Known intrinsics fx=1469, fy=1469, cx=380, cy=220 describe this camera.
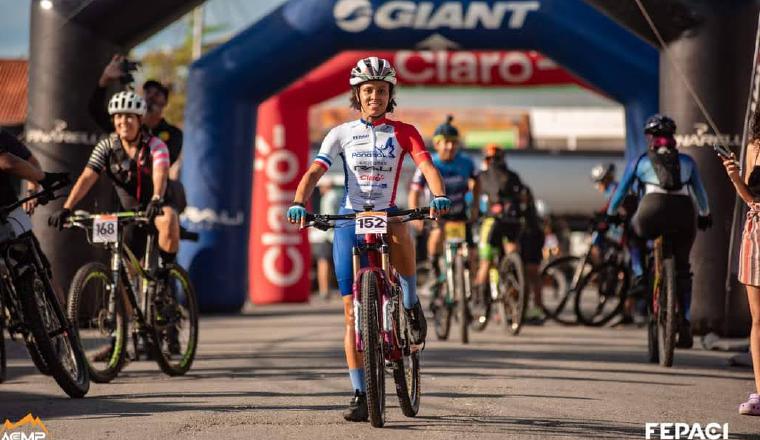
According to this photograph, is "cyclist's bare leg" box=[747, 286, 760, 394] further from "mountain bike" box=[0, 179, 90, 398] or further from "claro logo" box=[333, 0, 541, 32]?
"claro logo" box=[333, 0, 541, 32]

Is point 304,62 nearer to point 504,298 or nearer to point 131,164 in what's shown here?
point 504,298

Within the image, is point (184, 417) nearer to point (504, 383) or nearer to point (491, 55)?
point (504, 383)

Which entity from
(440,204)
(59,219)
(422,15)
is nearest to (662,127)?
(440,204)

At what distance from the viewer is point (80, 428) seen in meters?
7.19

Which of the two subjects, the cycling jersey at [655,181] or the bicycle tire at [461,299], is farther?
the bicycle tire at [461,299]

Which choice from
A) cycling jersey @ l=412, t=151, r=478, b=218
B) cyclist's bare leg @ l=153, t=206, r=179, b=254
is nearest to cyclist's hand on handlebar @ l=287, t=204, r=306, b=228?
cyclist's bare leg @ l=153, t=206, r=179, b=254

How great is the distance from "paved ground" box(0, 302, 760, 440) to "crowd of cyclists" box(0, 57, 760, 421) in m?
0.39

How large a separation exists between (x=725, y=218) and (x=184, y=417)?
7401mm

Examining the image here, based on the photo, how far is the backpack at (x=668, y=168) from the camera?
1126cm

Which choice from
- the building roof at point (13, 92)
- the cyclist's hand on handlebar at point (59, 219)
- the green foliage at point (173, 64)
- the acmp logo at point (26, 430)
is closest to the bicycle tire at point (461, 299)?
the cyclist's hand on handlebar at point (59, 219)

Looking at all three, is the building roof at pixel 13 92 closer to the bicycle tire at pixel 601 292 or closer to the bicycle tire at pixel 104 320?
the bicycle tire at pixel 601 292

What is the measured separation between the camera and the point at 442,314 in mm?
13680

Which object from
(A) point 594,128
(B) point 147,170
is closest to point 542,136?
(A) point 594,128

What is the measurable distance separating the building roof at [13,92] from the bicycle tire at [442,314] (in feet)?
104
